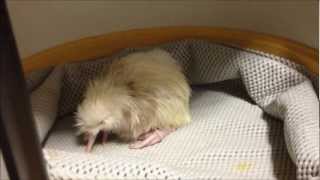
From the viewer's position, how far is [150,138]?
0.93 meters

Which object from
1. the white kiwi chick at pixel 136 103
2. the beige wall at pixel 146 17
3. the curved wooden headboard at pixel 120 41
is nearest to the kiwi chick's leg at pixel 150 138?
the white kiwi chick at pixel 136 103

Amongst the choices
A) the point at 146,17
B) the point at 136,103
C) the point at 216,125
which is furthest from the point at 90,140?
the point at 146,17

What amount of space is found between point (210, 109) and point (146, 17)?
377mm

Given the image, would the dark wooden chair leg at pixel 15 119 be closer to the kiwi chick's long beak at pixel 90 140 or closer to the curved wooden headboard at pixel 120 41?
the kiwi chick's long beak at pixel 90 140

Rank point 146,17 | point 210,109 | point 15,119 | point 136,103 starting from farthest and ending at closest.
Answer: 1. point 146,17
2. point 210,109
3. point 136,103
4. point 15,119

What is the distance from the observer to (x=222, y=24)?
4.14ft

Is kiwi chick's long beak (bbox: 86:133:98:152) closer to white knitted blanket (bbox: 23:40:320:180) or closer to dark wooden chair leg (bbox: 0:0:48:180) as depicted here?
white knitted blanket (bbox: 23:40:320:180)

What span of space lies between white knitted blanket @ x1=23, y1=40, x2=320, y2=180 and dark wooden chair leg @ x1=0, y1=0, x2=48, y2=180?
0.11m

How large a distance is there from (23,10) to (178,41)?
477 millimetres

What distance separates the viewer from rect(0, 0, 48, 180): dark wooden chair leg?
1.88 ft

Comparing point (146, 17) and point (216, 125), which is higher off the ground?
point (146, 17)

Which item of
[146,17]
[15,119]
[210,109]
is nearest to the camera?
[15,119]

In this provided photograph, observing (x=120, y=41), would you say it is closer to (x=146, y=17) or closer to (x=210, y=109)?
(x=146, y=17)

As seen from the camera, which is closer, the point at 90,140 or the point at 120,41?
the point at 90,140
